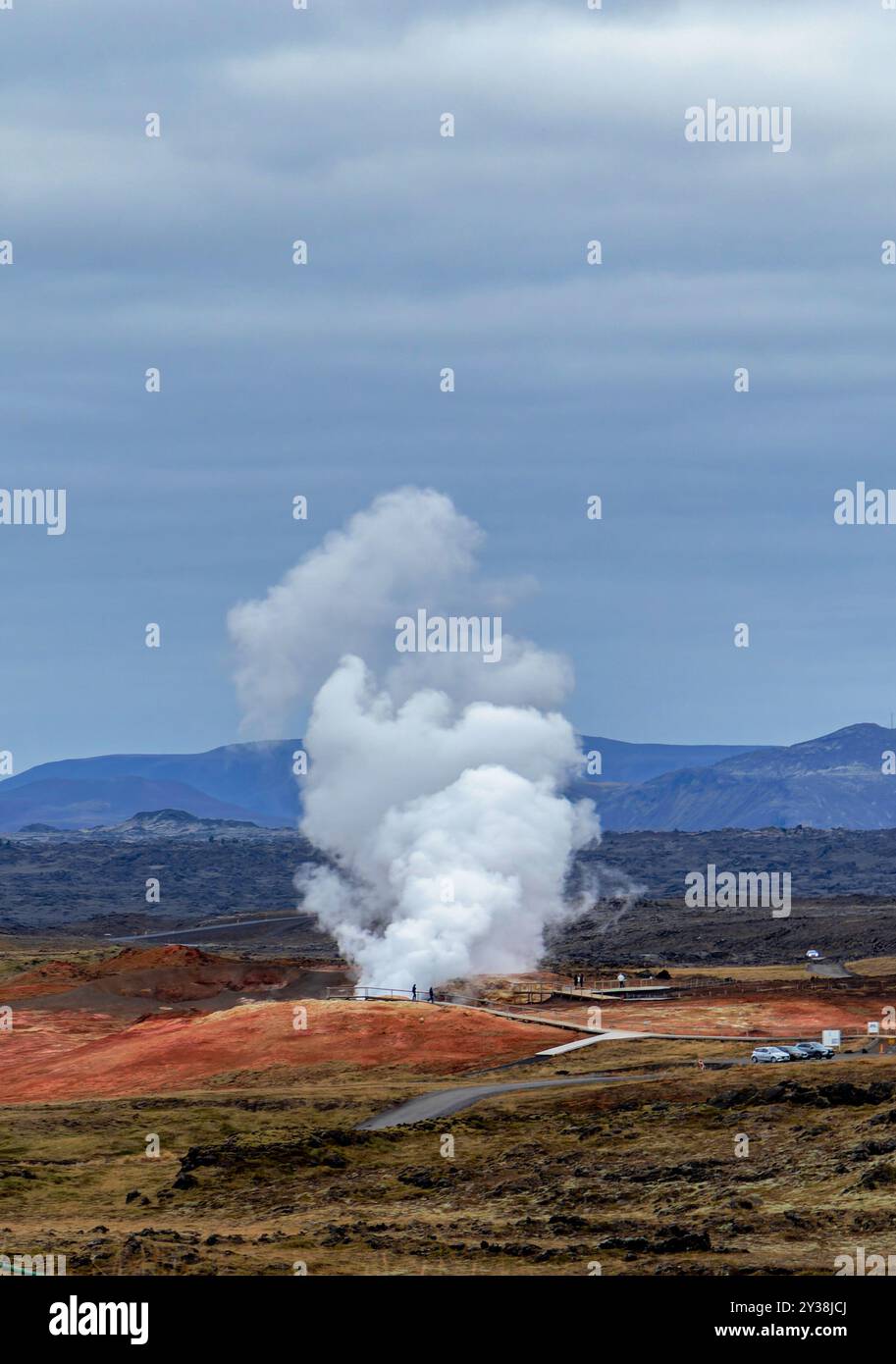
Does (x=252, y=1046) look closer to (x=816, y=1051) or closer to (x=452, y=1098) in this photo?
(x=452, y=1098)

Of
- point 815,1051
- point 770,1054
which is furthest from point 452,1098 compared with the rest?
point 815,1051

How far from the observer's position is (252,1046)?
384 feet

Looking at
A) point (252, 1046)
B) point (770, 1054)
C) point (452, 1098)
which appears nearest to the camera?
point (452, 1098)

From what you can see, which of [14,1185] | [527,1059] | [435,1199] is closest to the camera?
[435,1199]

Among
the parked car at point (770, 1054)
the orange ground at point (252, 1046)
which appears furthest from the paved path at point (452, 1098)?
the orange ground at point (252, 1046)

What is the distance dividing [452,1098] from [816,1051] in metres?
21.4

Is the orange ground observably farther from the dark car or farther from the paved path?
the dark car

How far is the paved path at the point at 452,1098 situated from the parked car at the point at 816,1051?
10.5m

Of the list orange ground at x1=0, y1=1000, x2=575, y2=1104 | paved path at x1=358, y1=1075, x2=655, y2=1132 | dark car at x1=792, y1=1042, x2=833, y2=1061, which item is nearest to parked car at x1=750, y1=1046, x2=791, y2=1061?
dark car at x1=792, y1=1042, x2=833, y2=1061

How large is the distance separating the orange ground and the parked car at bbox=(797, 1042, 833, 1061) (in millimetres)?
17713
